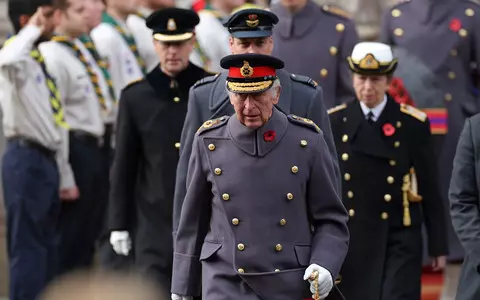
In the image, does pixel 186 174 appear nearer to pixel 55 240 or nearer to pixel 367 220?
pixel 367 220

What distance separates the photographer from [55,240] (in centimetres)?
1355

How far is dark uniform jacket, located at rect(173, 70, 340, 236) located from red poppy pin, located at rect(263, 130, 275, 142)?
818mm

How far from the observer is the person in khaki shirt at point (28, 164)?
42.9ft

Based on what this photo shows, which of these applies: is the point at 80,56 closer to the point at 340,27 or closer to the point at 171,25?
the point at 340,27

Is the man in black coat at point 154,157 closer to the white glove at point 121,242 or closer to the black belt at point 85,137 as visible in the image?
the white glove at point 121,242

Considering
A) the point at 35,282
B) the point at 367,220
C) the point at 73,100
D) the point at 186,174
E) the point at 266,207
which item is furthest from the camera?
the point at 73,100

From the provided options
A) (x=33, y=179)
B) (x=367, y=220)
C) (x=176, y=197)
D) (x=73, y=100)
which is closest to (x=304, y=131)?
(x=176, y=197)

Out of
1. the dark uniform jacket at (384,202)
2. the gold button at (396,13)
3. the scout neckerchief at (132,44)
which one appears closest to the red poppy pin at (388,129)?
the dark uniform jacket at (384,202)

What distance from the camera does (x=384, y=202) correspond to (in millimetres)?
11516

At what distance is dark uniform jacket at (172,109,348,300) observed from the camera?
8695mm

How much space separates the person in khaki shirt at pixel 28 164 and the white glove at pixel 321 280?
474 centimetres

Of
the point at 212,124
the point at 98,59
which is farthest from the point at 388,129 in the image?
the point at 98,59

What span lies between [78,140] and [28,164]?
3.72ft

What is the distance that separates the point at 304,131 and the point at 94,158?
5.67m
